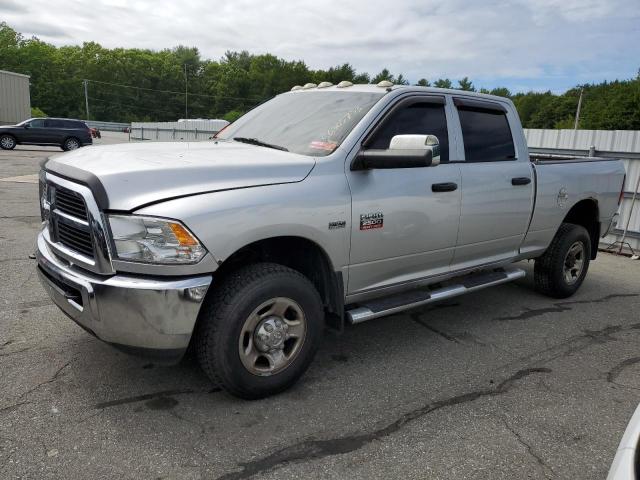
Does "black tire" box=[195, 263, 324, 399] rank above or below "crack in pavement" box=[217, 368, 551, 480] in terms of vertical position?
above

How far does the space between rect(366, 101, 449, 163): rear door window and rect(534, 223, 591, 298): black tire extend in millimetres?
2020

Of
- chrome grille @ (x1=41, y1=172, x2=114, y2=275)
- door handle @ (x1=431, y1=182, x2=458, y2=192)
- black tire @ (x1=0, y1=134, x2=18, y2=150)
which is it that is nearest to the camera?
chrome grille @ (x1=41, y1=172, x2=114, y2=275)

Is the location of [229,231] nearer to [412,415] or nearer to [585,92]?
[412,415]

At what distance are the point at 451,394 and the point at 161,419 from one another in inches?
69.5

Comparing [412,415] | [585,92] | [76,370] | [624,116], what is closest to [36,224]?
[76,370]

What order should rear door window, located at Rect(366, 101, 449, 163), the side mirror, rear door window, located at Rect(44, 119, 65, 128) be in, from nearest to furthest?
the side mirror, rear door window, located at Rect(366, 101, 449, 163), rear door window, located at Rect(44, 119, 65, 128)

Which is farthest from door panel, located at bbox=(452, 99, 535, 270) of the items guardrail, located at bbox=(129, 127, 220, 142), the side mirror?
guardrail, located at bbox=(129, 127, 220, 142)

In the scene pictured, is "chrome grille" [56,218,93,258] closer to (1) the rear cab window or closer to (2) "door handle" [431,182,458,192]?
(2) "door handle" [431,182,458,192]

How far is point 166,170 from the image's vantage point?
275cm

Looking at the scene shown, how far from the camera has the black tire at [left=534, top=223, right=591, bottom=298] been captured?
17.1 feet

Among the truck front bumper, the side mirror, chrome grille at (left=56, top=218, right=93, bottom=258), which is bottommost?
the truck front bumper

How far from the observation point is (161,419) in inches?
112

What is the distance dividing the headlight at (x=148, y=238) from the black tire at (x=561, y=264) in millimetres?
4010

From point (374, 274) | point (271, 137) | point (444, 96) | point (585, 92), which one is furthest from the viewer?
point (585, 92)
